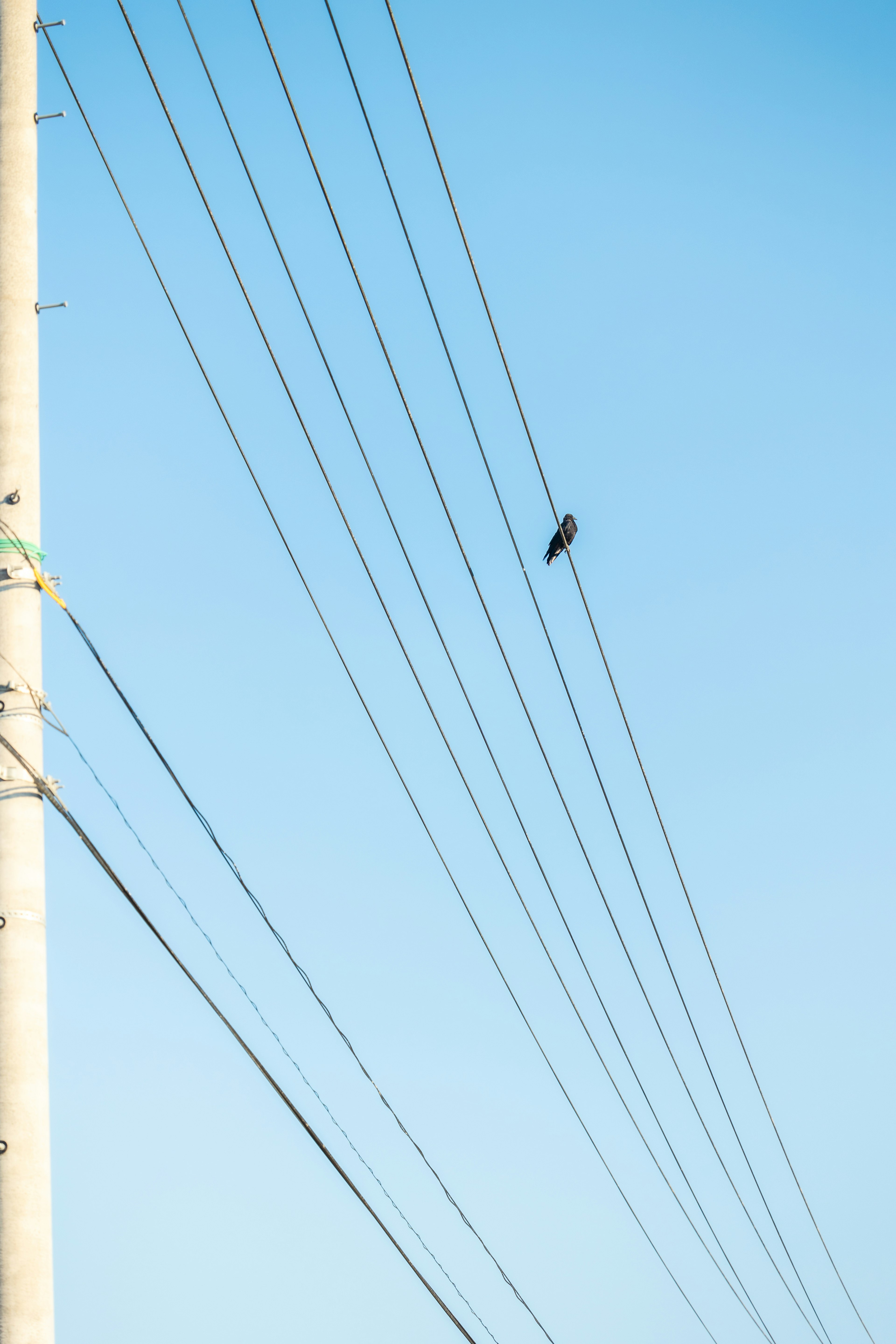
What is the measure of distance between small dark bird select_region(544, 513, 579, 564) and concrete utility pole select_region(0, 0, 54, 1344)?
317 inches

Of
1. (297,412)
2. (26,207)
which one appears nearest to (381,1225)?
(297,412)

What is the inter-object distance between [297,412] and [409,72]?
2.50 meters

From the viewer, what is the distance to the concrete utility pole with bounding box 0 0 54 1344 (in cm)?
694

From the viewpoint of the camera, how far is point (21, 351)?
27.0ft

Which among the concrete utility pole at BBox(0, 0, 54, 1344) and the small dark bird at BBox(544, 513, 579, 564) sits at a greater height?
the small dark bird at BBox(544, 513, 579, 564)

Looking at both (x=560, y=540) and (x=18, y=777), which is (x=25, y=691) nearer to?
(x=18, y=777)

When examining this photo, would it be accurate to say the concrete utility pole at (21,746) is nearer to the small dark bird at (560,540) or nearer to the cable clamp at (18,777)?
the cable clamp at (18,777)

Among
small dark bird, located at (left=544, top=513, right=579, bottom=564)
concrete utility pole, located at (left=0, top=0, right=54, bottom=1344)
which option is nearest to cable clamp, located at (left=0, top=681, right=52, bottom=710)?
concrete utility pole, located at (left=0, top=0, right=54, bottom=1344)

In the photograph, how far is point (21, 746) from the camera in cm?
774

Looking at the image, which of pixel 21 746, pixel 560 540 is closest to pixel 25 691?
pixel 21 746

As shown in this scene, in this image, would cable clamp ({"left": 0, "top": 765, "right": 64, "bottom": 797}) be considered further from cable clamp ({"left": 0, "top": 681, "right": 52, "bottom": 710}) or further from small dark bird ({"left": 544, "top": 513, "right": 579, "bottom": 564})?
small dark bird ({"left": 544, "top": 513, "right": 579, "bottom": 564})

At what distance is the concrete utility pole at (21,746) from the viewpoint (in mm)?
6938

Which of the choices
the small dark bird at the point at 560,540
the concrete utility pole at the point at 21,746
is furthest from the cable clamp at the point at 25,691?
the small dark bird at the point at 560,540

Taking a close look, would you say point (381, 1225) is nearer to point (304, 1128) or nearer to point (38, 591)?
point (304, 1128)
